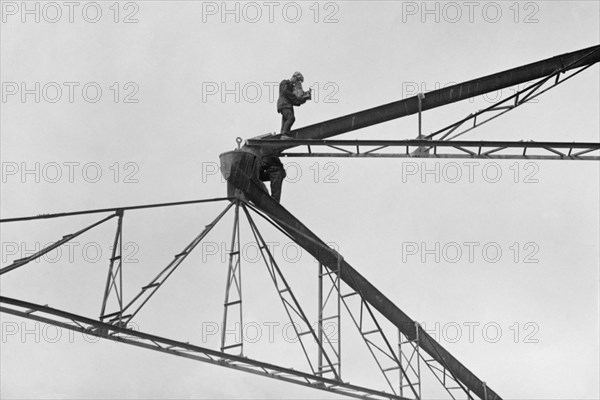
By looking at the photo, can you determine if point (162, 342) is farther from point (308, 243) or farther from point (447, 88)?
point (447, 88)

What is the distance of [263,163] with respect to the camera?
30.3 metres

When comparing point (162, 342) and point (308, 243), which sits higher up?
point (308, 243)

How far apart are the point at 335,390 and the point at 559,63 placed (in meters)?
9.37

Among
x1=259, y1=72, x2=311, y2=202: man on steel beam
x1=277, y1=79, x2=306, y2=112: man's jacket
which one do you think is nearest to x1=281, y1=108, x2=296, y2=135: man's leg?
x1=259, y1=72, x2=311, y2=202: man on steel beam

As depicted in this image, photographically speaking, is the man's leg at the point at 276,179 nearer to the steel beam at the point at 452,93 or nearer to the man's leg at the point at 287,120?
the steel beam at the point at 452,93

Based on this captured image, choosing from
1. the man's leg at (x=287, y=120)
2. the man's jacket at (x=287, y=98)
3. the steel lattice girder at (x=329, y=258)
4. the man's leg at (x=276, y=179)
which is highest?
the man's jacket at (x=287, y=98)

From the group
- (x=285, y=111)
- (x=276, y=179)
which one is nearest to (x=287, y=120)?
(x=285, y=111)

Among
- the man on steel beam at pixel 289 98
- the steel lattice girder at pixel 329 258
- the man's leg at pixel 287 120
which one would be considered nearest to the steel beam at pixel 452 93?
the man's leg at pixel 287 120

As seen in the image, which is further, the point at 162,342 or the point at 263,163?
the point at 263,163

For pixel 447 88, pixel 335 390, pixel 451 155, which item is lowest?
pixel 335 390

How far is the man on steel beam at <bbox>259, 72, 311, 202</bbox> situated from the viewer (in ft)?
99.0

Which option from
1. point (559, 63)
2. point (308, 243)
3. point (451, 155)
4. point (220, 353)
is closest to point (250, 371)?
point (220, 353)

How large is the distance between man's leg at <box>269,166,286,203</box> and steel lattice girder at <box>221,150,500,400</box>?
1.01 feet

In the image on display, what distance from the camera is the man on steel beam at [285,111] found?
99.0 feet
